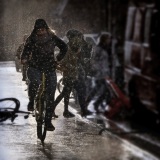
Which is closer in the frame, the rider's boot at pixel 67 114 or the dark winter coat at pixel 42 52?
the dark winter coat at pixel 42 52

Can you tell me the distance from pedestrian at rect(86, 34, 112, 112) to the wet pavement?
1119 mm

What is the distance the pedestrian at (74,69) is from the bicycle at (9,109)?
0.78 m

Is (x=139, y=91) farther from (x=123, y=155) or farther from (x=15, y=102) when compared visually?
(x=123, y=155)

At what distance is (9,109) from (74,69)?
1.58m

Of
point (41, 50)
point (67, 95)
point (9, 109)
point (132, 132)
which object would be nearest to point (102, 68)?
point (67, 95)

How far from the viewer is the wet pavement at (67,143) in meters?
8.62

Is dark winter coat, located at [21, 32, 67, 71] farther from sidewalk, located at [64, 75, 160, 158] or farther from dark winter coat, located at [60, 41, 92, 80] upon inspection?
dark winter coat, located at [60, 41, 92, 80]

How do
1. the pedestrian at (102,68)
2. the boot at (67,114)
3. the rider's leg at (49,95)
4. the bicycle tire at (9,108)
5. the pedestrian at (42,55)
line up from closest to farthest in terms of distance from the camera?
the rider's leg at (49,95) < the pedestrian at (42,55) < the bicycle tire at (9,108) < the boot at (67,114) < the pedestrian at (102,68)

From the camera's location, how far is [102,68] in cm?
1352

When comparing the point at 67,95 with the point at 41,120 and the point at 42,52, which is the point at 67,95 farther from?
the point at 41,120

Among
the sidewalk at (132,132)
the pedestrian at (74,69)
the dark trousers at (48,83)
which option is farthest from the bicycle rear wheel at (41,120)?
the pedestrian at (74,69)

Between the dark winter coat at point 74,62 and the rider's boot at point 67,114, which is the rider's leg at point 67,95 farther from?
the dark winter coat at point 74,62

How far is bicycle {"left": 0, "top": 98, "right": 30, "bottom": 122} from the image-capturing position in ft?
40.6

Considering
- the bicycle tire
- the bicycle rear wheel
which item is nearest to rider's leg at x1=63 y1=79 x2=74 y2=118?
the bicycle tire
